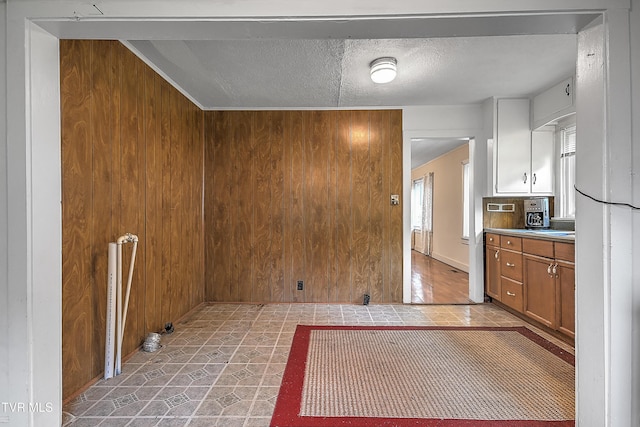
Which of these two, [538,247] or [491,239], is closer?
[538,247]

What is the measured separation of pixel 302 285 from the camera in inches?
134

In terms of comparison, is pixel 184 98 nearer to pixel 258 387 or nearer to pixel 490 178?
pixel 258 387

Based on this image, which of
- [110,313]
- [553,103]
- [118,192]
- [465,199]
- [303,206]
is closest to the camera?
[110,313]

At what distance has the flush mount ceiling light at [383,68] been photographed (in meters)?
2.31

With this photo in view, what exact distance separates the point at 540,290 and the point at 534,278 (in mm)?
116

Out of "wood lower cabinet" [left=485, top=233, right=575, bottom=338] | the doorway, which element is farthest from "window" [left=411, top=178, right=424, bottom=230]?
"wood lower cabinet" [left=485, top=233, right=575, bottom=338]

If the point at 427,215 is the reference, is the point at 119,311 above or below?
below

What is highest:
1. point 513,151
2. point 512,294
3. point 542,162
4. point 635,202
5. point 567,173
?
point 513,151

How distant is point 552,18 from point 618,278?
3.60ft

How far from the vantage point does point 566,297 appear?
226 centimetres

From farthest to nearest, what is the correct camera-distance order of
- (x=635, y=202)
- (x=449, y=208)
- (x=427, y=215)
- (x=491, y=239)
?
(x=427, y=215) → (x=449, y=208) → (x=491, y=239) → (x=635, y=202)

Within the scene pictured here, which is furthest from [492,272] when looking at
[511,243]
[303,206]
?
[303,206]

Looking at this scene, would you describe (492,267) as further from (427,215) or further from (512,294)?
(427,215)

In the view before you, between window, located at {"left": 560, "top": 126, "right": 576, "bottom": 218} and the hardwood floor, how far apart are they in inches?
59.3
